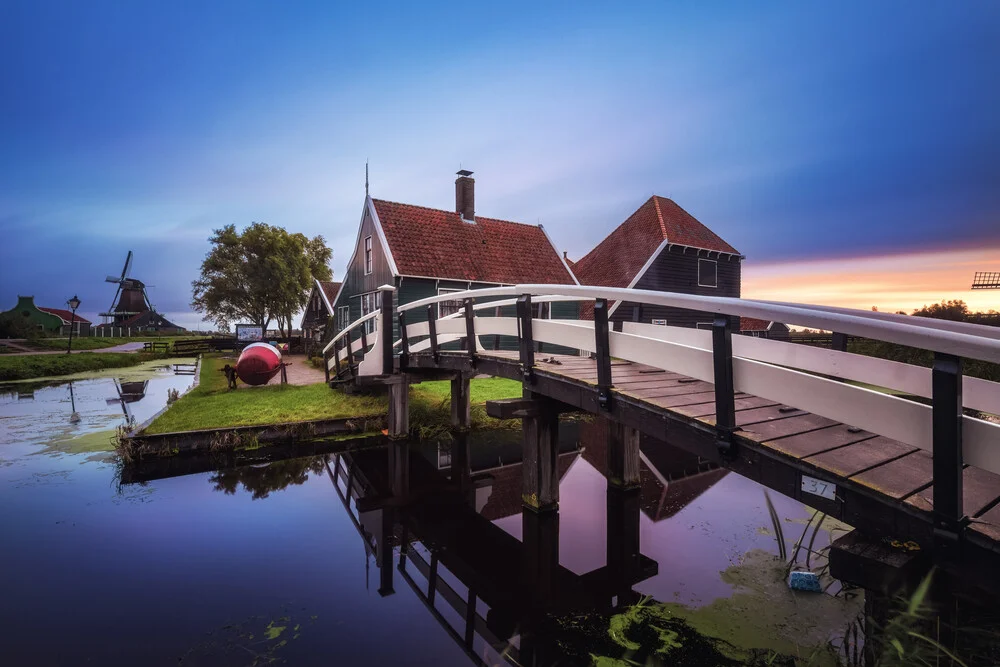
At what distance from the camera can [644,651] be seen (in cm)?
413

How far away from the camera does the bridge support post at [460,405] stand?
11.8m

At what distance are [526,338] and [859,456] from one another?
141 inches

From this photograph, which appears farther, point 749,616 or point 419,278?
point 419,278

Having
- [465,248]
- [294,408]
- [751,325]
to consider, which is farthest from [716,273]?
[294,408]

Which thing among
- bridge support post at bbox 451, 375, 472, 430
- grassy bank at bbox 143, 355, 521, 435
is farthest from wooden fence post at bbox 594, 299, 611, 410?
grassy bank at bbox 143, 355, 521, 435

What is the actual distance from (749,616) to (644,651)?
3.80ft

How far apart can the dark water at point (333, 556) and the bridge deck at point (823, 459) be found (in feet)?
6.22

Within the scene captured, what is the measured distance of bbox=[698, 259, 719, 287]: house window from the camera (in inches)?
837

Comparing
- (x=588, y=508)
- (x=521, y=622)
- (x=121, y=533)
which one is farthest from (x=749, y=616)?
(x=121, y=533)

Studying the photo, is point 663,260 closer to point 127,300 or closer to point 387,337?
point 387,337

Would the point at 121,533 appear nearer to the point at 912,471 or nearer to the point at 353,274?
the point at 912,471

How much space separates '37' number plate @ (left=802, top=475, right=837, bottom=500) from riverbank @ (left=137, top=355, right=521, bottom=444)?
9.34 metres

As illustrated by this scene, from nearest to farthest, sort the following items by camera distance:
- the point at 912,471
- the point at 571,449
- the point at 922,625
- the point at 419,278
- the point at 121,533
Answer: the point at 912,471 < the point at 922,625 < the point at 121,533 < the point at 571,449 < the point at 419,278

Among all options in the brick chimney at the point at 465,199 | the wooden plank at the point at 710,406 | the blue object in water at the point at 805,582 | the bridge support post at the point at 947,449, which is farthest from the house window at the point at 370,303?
the bridge support post at the point at 947,449
